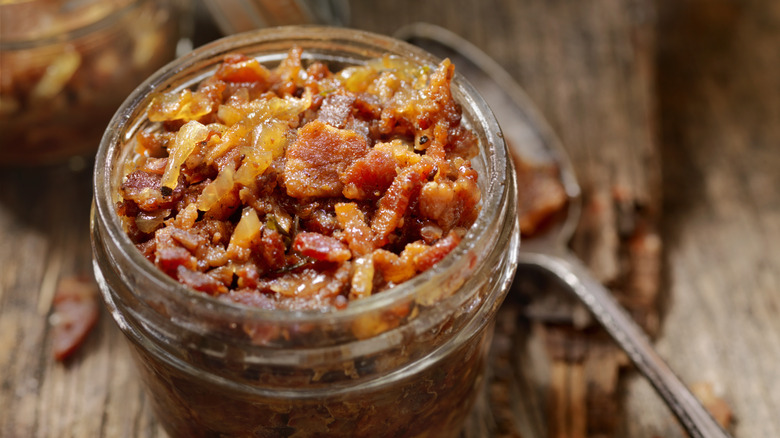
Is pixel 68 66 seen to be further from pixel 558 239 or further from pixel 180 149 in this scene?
pixel 558 239

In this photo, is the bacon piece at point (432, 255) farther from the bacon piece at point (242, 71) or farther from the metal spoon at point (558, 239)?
the metal spoon at point (558, 239)

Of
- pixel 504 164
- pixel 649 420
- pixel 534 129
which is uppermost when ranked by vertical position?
pixel 504 164

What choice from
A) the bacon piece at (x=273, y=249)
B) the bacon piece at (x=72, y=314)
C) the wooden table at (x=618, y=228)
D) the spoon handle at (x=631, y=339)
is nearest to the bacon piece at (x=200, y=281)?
the bacon piece at (x=273, y=249)

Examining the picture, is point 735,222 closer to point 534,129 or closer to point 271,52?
point 534,129

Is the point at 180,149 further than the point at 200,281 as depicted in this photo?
Yes

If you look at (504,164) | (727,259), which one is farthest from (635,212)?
(504,164)

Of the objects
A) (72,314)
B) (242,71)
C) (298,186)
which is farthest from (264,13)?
(298,186)
